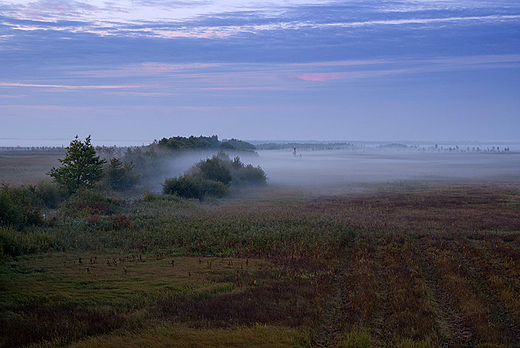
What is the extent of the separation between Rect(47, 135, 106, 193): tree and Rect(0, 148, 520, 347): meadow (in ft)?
61.0

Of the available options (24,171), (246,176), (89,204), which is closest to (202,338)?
(89,204)

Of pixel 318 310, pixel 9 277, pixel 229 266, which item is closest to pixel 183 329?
pixel 318 310

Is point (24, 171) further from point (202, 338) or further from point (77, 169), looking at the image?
point (202, 338)

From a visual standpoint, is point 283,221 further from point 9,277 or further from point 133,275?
point 9,277

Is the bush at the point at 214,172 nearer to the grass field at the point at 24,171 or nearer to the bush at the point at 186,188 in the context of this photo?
the bush at the point at 186,188

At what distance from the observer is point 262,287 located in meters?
11.9

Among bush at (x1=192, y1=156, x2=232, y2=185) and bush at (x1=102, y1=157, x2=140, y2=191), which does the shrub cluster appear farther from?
bush at (x1=102, y1=157, x2=140, y2=191)

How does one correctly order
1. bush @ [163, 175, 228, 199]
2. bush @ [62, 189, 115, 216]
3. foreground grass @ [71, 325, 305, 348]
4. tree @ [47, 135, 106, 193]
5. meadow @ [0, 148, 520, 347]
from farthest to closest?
1. bush @ [163, 175, 228, 199]
2. tree @ [47, 135, 106, 193]
3. bush @ [62, 189, 115, 216]
4. meadow @ [0, 148, 520, 347]
5. foreground grass @ [71, 325, 305, 348]

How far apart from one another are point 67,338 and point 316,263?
9.36m

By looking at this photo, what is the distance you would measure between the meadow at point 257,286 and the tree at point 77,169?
1859 centimetres

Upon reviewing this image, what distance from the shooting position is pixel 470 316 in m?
9.59

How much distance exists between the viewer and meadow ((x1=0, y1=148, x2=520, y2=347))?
8555mm

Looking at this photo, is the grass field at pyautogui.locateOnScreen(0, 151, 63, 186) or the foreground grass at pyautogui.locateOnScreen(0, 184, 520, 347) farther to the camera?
the grass field at pyautogui.locateOnScreen(0, 151, 63, 186)

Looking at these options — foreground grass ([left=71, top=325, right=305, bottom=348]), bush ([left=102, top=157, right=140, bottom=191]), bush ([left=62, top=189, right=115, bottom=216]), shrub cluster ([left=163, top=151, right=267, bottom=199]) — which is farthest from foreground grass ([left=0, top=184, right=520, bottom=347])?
bush ([left=102, top=157, right=140, bottom=191])
